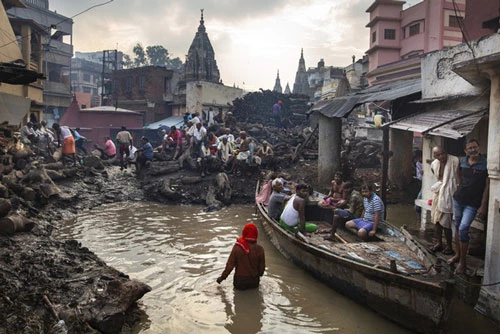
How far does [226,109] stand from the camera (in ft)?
101

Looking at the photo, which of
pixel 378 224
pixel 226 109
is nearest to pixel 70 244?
pixel 378 224

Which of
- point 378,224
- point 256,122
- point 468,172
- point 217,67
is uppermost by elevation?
point 217,67

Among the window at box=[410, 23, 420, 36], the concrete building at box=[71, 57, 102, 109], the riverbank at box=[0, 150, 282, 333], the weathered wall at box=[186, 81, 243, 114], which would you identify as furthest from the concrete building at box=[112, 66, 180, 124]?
the window at box=[410, 23, 420, 36]

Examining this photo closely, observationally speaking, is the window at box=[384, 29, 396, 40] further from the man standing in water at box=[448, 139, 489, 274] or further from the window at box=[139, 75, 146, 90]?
the man standing in water at box=[448, 139, 489, 274]

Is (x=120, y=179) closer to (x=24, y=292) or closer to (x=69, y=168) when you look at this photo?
(x=69, y=168)

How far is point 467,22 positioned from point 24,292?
1557 centimetres

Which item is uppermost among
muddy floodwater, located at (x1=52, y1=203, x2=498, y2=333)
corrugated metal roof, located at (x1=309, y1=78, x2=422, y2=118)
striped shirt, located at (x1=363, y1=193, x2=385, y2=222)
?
corrugated metal roof, located at (x1=309, y1=78, x2=422, y2=118)

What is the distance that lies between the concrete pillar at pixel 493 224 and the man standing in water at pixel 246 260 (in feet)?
11.5

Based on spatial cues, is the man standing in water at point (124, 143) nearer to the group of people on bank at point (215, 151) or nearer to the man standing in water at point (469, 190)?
the group of people on bank at point (215, 151)

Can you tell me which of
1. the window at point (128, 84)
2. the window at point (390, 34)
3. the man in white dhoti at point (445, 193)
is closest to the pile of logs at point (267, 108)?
the window at point (390, 34)

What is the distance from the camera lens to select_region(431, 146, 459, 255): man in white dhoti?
7188 millimetres

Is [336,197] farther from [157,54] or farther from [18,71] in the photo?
[157,54]

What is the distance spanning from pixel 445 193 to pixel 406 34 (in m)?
30.3

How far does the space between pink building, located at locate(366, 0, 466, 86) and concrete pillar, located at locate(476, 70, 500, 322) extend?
22761 mm
